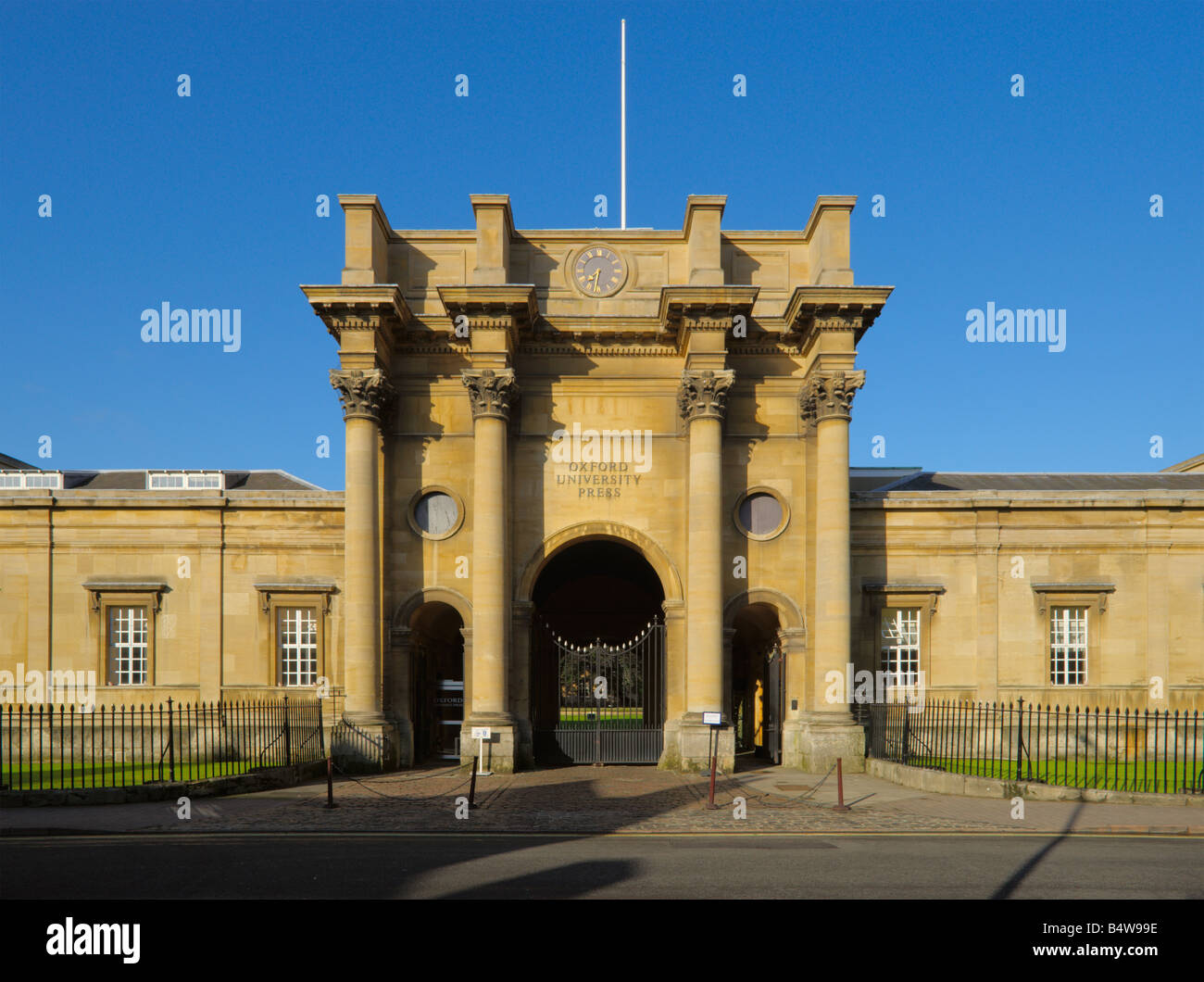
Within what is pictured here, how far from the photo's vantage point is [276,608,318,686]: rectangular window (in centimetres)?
2942

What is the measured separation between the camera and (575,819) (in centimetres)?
1711

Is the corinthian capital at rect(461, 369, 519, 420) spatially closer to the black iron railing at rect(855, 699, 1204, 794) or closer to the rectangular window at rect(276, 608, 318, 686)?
the rectangular window at rect(276, 608, 318, 686)

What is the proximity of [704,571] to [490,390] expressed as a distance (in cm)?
713

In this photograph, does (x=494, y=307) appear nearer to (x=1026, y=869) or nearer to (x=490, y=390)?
(x=490, y=390)

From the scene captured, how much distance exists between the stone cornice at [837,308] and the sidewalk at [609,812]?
11.4 meters

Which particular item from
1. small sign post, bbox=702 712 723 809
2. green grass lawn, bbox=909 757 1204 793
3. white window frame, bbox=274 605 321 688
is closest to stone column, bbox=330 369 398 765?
white window frame, bbox=274 605 321 688

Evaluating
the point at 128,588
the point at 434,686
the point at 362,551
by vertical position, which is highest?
the point at 362,551

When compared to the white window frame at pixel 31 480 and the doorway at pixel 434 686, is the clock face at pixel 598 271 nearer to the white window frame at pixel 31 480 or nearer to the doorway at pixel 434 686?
the doorway at pixel 434 686

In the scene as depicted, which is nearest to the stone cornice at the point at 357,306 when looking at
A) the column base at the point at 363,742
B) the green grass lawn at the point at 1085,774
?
the column base at the point at 363,742

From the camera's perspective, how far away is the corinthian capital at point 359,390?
86.1ft

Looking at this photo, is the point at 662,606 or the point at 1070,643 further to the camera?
the point at 1070,643

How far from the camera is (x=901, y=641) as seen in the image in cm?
2945

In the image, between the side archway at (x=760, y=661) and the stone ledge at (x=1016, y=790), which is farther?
the side archway at (x=760, y=661)

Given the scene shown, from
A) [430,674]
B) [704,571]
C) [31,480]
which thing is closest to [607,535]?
[704,571]
